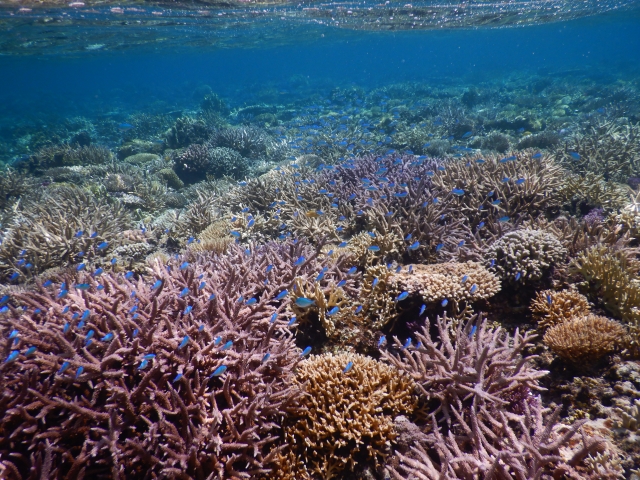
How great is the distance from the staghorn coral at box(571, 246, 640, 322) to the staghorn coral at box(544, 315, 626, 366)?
44 centimetres

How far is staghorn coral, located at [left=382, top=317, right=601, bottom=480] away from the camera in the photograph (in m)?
2.47

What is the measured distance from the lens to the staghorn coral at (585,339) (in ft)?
11.2

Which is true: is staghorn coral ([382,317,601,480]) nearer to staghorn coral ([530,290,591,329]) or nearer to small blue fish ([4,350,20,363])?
staghorn coral ([530,290,591,329])

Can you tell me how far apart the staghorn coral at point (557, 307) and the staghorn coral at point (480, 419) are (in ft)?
2.49

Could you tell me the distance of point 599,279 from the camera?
170 inches

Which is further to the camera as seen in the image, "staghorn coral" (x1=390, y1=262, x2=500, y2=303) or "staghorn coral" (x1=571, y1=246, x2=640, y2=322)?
"staghorn coral" (x1=390, y1=262, x2=500, y2=303)

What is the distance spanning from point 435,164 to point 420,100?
68.1 ft

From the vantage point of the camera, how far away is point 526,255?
4578mm

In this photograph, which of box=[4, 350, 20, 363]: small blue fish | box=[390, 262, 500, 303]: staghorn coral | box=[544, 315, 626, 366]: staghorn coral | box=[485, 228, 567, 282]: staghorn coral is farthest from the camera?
box=[485, 228, 567, 282]: staghorn coral

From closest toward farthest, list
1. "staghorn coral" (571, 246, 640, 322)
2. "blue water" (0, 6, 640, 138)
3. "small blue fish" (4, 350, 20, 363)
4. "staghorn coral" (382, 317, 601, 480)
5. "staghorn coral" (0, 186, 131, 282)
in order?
"staghorn coral" (382, 317, 601, 480) < "small blue fish" (4, 350, 20, 363) < "staghorn coral" (571, 246, 640, 322) < "staghorn coral" (0, 186, 131, 282) < "blue water" (0, 6, 640, 138)

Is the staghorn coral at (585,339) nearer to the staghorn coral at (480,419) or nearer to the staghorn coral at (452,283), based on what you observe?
the staghorn coral at (480,419)

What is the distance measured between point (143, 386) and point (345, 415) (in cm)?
181

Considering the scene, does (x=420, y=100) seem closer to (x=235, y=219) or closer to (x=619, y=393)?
(x=235, y=219)

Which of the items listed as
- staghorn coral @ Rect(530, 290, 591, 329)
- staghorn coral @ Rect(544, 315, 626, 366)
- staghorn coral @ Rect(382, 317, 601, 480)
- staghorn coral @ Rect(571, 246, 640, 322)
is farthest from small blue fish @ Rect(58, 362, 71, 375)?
staghorn coral @ Rect(571, 246, 640, 322)
